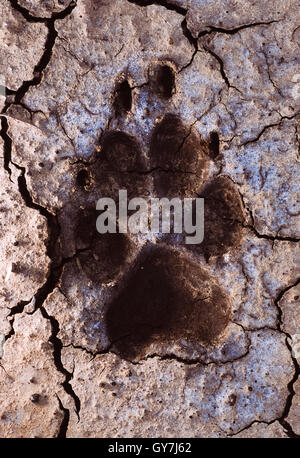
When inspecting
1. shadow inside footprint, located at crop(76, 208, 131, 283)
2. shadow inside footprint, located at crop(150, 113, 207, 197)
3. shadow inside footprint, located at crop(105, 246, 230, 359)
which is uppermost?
shadow inside footprint, located at crop(150, 113, 207, 197)

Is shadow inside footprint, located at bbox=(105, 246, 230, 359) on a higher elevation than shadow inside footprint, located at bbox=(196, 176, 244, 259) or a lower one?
lower

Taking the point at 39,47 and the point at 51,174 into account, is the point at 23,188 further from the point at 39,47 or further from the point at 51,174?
the point at 39,47

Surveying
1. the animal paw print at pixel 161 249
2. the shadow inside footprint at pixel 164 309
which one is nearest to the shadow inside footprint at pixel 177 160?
the animal paw print at pixel 161 249

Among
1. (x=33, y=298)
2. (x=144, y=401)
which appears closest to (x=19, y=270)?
(x=33, y=298)

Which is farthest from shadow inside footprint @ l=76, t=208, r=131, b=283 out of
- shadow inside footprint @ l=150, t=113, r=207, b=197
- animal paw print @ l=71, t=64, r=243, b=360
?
shadow inside footprint @ l=150, t=113, r=207, b=197

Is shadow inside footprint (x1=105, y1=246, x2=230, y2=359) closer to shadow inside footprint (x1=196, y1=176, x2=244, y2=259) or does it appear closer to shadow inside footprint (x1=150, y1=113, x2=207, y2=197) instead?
shadow inside footprint (x1=196, y1=176, x2=244, y2=259)

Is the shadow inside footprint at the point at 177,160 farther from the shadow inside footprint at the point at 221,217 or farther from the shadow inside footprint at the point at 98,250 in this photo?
the shadow inside footprint at the point at 98,250

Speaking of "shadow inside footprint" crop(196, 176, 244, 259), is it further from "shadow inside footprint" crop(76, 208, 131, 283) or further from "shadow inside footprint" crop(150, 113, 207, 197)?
"shadow inside footprint" crop(76, 208, 131, 283)

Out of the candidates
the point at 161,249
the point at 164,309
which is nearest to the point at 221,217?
the point at 161,249

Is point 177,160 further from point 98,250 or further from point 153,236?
point 98,250
